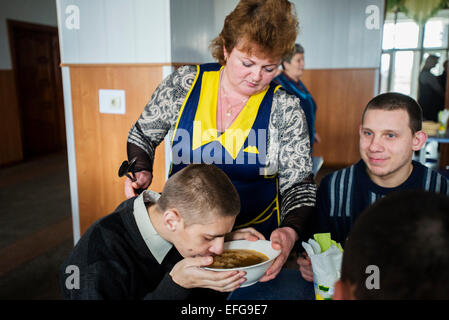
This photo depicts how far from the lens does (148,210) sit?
126 centimetres

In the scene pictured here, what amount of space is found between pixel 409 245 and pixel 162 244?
2.74ft

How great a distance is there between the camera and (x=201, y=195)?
3.65 ft

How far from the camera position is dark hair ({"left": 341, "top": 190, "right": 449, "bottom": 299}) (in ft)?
1.67

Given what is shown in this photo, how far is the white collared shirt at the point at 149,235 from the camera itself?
1.18 m

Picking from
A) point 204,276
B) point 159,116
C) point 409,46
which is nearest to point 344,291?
point 204,276

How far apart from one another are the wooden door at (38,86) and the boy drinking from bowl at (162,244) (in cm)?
610

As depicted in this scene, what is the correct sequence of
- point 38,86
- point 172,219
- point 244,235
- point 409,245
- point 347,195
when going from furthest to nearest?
point 38,86 < point 347,195 < point 244,235 < point 172,219 < point 409,245

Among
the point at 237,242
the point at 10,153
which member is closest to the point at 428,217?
the point at 237,242

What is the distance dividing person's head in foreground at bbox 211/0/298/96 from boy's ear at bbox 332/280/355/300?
984 millimetres

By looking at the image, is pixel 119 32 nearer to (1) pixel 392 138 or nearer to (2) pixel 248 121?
(2) pixel 248 121

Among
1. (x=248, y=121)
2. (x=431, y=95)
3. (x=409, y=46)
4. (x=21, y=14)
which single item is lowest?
(x=248, y=121)

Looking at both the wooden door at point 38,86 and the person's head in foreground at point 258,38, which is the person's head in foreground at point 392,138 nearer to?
the person's head in foreground at point 258,38

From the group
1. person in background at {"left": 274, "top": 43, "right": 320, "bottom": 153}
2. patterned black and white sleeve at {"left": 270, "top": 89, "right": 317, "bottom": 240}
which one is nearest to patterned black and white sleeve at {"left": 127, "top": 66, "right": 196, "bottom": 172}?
patterned black and white sleeve at {"left": 270, "top": 89, "right": 317, "bottom": 240}
